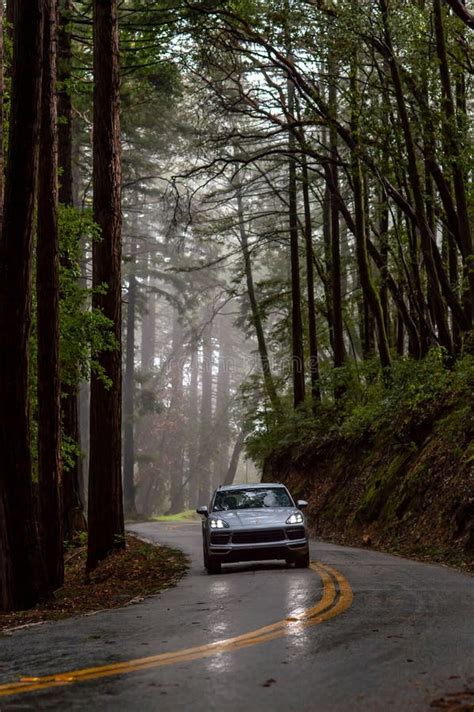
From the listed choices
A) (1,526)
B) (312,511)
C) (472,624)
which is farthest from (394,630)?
(312,511)

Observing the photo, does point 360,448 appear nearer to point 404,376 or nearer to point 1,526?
point 404,376

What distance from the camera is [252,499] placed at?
49.5ft

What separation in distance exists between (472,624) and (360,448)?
1778 centimetres

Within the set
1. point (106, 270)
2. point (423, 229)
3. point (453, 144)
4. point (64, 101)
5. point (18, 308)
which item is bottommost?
point (18, 308)

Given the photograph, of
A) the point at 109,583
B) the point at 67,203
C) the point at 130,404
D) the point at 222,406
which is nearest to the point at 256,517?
the point at 109,583

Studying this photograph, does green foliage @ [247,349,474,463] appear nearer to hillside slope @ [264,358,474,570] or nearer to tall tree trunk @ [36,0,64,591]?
hillside slope @ [264,358,474,570]

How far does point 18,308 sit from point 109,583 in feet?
17.1

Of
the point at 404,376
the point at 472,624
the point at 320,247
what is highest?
the point at 320,247

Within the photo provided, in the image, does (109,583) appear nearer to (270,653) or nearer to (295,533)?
(295,533)

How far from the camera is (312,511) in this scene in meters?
26.3

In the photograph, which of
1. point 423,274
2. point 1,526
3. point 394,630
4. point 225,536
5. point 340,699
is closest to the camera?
point 340,699

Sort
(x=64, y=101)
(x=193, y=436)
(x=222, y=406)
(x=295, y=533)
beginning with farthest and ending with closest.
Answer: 1. (x=222, y=406)
2. (x=193, y=436)
3. (x=64, y=101)
4. (x=295, y=533)

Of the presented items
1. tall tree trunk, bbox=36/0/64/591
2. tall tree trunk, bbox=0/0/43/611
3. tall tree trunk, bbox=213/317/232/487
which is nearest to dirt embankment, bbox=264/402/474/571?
tall tree trunk, bbox=36/0/64/591

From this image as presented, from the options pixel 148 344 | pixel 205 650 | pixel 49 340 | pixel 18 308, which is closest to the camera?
pixel 205 650
